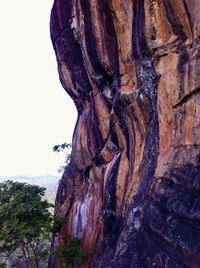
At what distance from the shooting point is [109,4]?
1631cm

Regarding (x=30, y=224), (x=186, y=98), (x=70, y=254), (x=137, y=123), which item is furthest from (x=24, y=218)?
(x=186, y=98)

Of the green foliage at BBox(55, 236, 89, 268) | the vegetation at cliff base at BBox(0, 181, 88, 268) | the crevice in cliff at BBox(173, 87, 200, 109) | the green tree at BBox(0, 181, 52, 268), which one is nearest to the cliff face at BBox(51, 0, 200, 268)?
the crevice in cliff at BBox(173, 87, 200, 109)

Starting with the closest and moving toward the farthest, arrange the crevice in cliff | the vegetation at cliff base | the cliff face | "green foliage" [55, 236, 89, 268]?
the cliff face
the crevice in cliff
"green foliage" [55, 236, 89, 268]
the vegetation at cliff base

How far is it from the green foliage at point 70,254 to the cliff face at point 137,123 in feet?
1.88

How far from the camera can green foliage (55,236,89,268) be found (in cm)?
1722

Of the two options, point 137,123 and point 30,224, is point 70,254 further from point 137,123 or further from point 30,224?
point 137,123

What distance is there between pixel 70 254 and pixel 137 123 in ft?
26.3

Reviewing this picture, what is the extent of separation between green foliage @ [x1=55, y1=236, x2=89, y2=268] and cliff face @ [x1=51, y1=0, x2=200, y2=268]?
0.57m

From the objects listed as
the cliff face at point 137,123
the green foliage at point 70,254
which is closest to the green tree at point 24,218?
the green foliage at point 70,254

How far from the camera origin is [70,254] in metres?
17.7

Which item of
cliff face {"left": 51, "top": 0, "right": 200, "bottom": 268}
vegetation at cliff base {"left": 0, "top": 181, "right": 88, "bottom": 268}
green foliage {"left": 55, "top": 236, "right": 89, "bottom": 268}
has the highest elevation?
cliff face {"left": 51, "top": 0, "right": 200, "bottom": 268}

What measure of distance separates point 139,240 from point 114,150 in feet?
25.4

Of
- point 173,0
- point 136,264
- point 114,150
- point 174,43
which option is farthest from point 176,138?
point 114,150

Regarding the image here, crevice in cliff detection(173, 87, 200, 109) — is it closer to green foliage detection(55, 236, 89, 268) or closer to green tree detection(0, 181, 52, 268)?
green foliage detection(55, 236, 89, 268)
